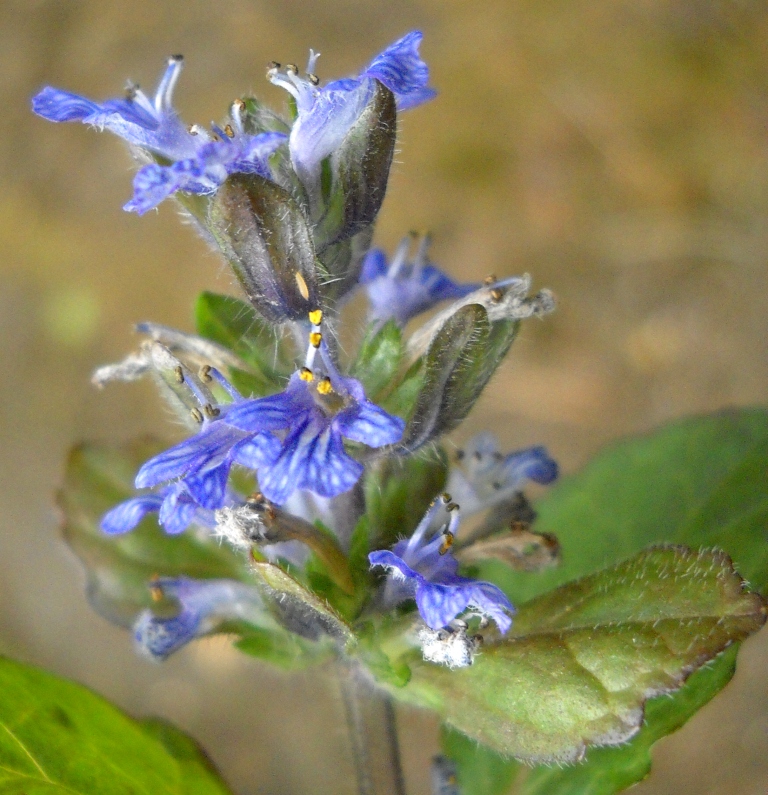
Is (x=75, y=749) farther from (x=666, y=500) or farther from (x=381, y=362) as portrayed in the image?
(x=666, y=500)

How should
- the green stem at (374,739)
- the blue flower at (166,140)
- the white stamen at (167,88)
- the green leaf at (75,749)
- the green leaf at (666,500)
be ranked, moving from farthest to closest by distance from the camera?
the green leaf at (666,500) → the green stem at (374,739) → the white stamen at (167,88) → the green leaf at (75,749) → the blue flower at (166,140)

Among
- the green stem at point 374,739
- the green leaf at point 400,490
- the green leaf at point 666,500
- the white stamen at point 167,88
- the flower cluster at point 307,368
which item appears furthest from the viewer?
the green leaf at point 666,500

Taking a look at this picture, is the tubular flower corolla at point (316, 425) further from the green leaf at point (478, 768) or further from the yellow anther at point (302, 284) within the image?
the green leaf at point (478, 768)

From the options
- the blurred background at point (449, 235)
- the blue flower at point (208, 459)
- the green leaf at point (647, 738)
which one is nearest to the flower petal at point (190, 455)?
the blue flower at point (208, 459)

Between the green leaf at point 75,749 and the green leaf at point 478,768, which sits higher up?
the green leaf at point 75,749

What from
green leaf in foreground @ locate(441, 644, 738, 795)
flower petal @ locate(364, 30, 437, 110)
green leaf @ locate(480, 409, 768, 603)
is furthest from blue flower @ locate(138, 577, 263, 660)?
flower petal @ locate(364, 30, 437, 110)

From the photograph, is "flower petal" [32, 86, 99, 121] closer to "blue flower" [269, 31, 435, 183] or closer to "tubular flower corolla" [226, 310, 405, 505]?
"blue flower" [269, 31, 435, 183]

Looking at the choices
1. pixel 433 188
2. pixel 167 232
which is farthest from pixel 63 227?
pixel 433 188
